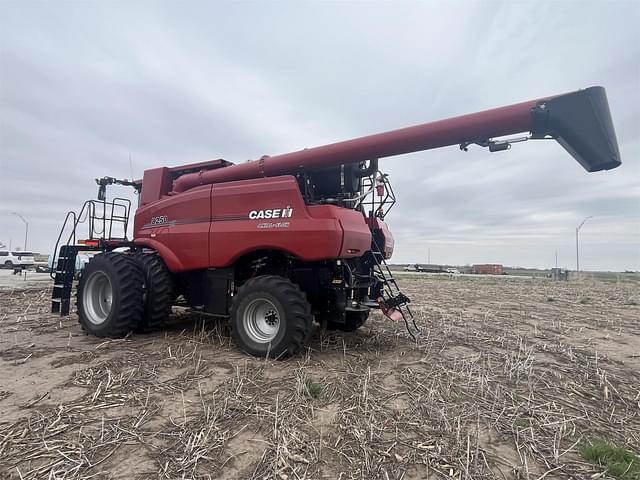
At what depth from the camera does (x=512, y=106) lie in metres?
4.23

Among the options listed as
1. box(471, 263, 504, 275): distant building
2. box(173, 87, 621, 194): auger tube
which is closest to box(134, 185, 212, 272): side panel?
box(173, 87, 621, 194): auger tube

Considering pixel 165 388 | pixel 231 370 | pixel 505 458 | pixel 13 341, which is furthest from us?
pixel 13 341

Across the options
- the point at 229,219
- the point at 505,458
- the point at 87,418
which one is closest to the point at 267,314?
the point at 229,219

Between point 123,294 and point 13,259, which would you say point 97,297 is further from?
point 13,259

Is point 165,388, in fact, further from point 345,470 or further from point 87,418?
point 345,470

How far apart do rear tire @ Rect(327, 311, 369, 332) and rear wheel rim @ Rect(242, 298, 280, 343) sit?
153 centimetres

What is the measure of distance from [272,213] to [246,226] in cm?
47

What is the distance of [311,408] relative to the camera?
3486mm

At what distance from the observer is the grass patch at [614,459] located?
2.57m

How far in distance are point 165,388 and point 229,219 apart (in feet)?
8.83

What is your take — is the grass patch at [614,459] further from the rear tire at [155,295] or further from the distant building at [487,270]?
the distant building at [487,270]

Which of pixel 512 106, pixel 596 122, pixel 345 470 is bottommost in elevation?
pixel 345 470

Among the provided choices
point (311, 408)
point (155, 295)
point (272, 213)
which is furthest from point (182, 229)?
point (311, 408)

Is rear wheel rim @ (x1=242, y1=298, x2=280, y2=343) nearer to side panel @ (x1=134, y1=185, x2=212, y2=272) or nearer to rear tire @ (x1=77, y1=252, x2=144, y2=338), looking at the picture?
side panel @ (x1=134, y1=185, x2=212, y2=272)
